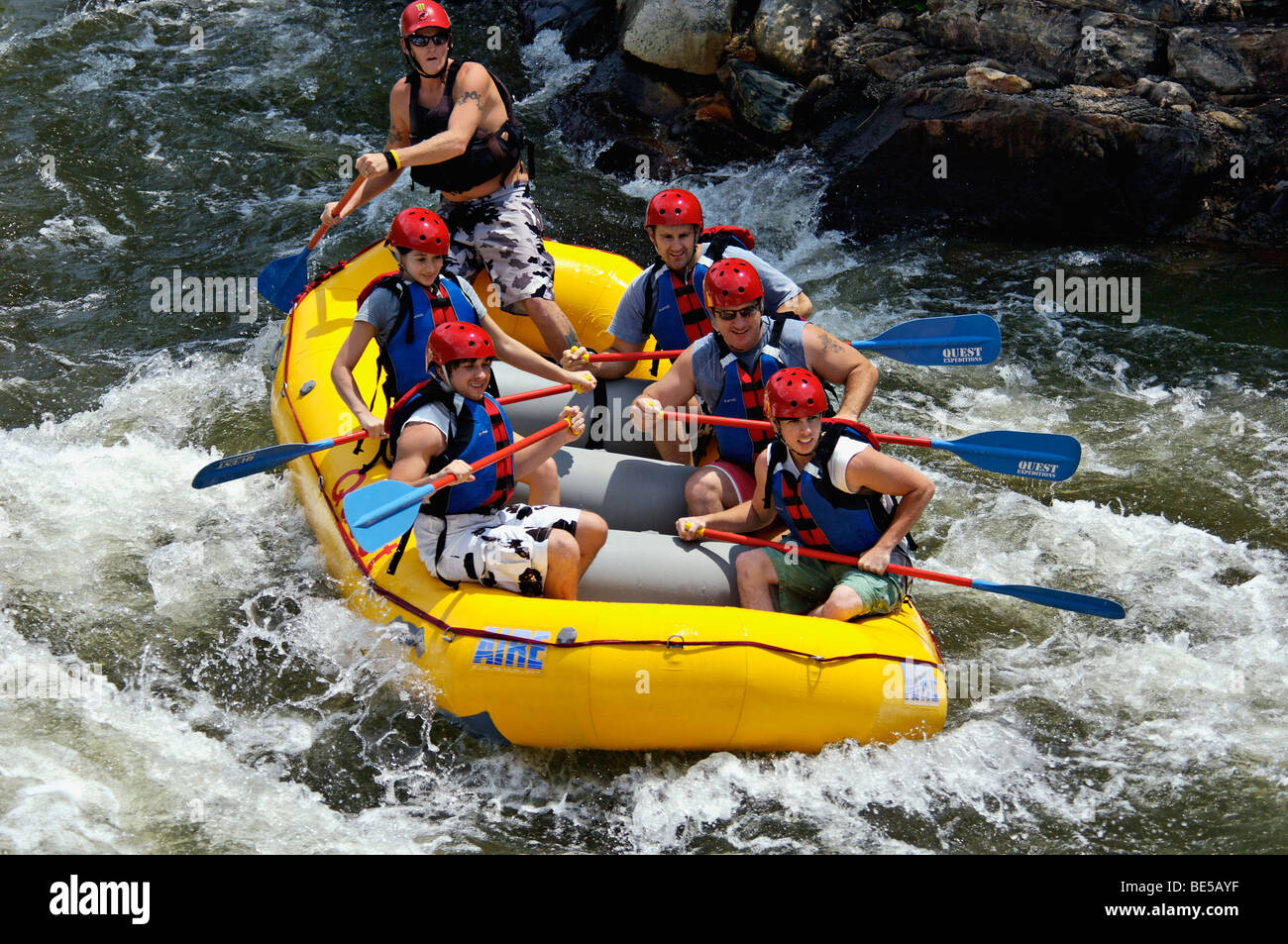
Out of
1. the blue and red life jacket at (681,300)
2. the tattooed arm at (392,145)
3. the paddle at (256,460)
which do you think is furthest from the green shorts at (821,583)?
the tattooed arm at (392,145)

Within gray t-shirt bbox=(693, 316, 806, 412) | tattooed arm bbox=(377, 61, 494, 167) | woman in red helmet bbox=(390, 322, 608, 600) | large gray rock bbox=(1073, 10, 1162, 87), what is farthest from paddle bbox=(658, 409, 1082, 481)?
large gray rock bbox=(1073, 10, 1162, 87)

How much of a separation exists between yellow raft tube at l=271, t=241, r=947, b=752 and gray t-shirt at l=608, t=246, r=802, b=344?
4.63 feet

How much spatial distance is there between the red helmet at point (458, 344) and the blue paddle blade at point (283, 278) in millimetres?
2378

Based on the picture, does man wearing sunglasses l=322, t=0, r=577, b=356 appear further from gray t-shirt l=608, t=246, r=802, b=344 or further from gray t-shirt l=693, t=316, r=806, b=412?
gray t-shirt l=693, t=316, r=806, b=412

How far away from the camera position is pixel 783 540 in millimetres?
4699

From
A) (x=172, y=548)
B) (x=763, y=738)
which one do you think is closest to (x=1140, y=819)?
(x=763, y=738)

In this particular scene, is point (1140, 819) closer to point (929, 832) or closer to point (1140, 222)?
point (929, 832)

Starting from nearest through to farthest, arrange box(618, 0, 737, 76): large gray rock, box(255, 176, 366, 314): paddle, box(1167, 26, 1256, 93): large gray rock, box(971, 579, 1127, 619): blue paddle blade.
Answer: box(971, 579, 1127, 619): blue paddle blade → box(255, 176, 366, 314): paddle → box(1167, 26, 1256, 93): large gray rock → box(618, 0, 737, 76): large gray rock

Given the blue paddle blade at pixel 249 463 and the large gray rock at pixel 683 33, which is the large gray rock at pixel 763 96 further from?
the blue paddle blade at pixel 249 463

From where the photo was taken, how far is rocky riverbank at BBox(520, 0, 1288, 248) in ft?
26.1

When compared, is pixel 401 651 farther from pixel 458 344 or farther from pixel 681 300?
pixel 681 300

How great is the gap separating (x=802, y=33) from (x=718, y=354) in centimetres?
499

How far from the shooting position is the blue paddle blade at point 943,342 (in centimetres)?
541
